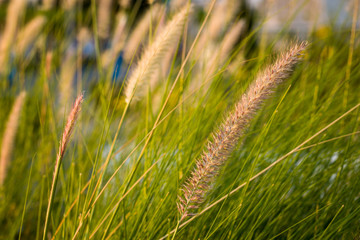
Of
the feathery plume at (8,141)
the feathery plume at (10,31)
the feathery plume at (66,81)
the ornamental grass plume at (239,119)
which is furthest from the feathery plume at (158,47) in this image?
the feathery plume at (10,31)

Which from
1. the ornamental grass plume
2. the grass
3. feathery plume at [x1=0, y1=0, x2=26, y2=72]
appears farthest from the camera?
feathery plume at [x1=0, y1=0, x2=26, y2=72]

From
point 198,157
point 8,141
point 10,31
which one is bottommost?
point 198,157

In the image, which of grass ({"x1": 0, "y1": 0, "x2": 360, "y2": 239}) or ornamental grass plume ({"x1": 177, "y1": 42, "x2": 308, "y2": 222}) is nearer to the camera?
ornamental grass plume ({"x1": 177, "y1": 42, "x2": 308, "y2": 222})

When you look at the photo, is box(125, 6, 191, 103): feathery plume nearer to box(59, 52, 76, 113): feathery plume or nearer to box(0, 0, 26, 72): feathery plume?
box(59, 52, 76, 113): feathery plume

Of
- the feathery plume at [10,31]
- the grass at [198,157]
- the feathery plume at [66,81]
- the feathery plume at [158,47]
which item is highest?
the feathery plume at [10,31]

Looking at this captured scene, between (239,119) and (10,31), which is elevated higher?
(10,31)

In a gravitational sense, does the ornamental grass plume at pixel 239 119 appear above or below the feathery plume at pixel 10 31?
below

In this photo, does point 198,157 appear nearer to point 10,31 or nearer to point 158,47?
point 158,47

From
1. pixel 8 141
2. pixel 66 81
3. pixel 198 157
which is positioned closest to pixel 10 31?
pixel 66 81

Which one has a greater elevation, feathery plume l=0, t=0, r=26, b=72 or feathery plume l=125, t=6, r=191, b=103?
feathery plume l=0, t=0, r=26, b=72

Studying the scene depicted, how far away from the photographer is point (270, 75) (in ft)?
2.06

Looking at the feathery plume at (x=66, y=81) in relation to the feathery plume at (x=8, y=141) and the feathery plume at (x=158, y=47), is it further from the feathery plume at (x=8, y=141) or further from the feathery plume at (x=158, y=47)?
the feathery plume at (x=158, y=47)

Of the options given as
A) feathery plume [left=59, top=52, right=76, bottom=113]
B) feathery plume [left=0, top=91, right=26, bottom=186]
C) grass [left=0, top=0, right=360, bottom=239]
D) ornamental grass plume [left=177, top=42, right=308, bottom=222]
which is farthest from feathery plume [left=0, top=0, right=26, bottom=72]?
ornamental grass plume [left=177, top=42, right=308, bottom=222]

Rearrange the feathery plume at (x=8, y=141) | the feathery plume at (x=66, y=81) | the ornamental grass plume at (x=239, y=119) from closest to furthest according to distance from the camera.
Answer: the ornamental grass plume at (x=239, y=119), the feathery plume at (x=8, y=141), the feathery plume at (x=66, y=81)
